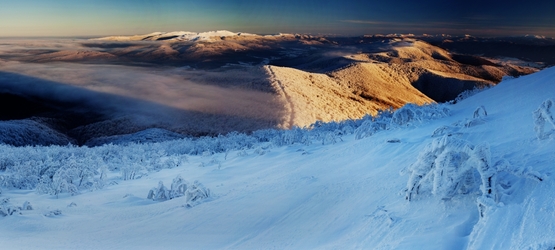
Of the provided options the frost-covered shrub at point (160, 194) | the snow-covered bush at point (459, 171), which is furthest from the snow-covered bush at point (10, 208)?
the snow-covered bush at point (459, 171)

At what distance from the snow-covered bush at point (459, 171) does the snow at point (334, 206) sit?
0.13 ft

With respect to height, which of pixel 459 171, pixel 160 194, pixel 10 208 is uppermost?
pixel 459 171

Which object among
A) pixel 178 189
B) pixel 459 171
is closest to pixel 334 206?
pixel 459 171

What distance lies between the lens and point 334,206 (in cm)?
360

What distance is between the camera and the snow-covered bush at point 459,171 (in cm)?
240

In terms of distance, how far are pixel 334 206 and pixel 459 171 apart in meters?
1.31

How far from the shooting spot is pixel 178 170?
7.12 m

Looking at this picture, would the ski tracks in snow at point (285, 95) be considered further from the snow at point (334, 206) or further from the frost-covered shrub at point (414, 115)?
the snow at point (334, 206)

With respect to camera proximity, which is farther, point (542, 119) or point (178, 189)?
point (178, 189)

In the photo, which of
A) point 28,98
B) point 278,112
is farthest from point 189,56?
point 278,112

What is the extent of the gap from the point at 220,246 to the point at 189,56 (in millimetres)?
86707

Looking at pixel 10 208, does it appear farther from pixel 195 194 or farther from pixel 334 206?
pixel 334 206

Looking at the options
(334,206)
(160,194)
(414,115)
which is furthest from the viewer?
(414,115)

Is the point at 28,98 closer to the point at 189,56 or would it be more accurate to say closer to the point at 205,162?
the point at 205,162
